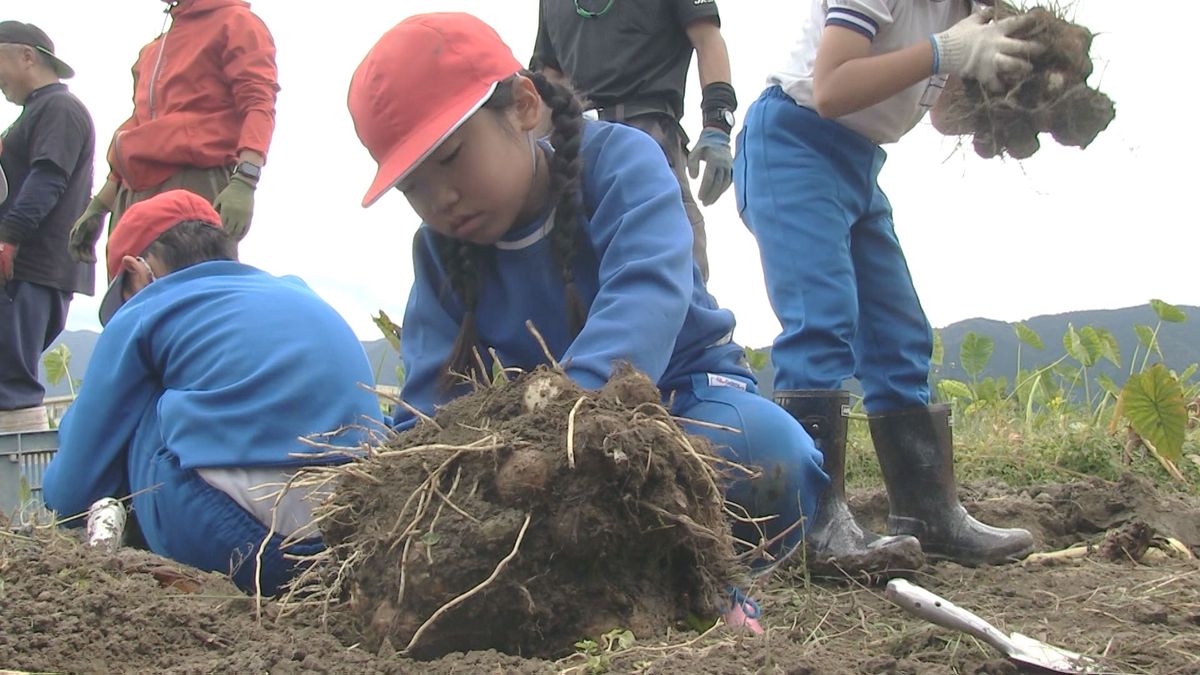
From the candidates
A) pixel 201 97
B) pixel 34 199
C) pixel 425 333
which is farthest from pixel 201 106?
pixel 425 333

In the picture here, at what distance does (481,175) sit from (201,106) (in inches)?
119

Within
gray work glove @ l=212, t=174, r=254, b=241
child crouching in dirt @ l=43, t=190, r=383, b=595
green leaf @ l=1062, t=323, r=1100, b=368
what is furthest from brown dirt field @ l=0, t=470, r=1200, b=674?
green leaf @ l=1062, t=323, r=1100, b=368

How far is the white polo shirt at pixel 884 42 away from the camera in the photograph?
9.15 ft

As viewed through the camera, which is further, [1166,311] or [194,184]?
[1166,311]

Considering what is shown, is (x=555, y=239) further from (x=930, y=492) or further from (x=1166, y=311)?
(x=1166, y=311)

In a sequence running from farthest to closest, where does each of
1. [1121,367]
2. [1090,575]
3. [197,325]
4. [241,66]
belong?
[1121,367] → [241,66] → [197,325] → [1090,575]

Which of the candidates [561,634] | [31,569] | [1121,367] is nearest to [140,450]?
[31,569]

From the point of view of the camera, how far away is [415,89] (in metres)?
2.14

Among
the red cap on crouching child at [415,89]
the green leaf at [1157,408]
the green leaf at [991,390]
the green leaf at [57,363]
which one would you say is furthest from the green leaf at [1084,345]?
the green leaf at [57,363]

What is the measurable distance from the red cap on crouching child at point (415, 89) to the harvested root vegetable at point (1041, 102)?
1.43m

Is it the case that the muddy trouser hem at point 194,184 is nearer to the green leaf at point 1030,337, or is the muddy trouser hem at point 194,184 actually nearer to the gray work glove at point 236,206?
the gray work glove at point 236,206

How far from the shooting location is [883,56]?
2.74m

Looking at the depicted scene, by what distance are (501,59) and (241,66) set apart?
2822mm

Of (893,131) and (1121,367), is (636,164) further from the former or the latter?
(1121,367)
